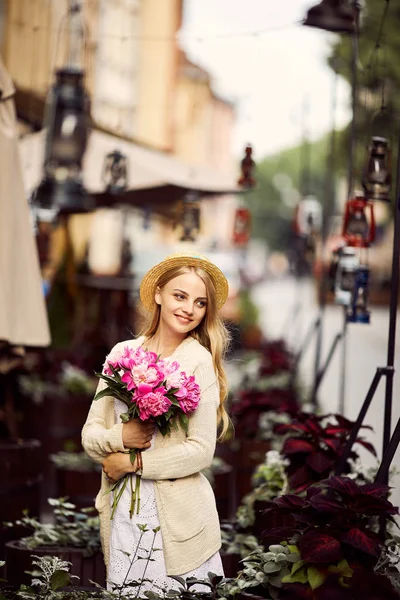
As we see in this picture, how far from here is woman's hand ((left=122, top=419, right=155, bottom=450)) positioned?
400 cm

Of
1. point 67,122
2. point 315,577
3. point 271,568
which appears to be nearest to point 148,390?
point 271,568

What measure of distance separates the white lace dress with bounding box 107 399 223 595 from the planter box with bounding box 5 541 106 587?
39.0 inches

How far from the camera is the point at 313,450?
5.41 metres

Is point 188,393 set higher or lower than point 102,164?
→ lower

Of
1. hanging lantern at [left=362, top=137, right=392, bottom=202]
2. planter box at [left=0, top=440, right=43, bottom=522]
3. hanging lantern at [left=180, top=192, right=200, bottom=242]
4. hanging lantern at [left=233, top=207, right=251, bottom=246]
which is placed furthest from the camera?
hanging lantern at [left=233, top=207, right=251, bottom=246]

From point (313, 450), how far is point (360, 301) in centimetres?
165

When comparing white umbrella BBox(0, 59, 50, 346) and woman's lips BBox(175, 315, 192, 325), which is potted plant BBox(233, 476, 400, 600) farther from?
white umbrella BBox(0, 59, 50, 346)

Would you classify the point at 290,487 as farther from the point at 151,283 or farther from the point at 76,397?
the point at 76,397

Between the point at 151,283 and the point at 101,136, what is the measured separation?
6.50 m

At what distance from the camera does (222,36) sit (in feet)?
24.7

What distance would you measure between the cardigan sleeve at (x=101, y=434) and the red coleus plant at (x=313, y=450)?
1.40 meters

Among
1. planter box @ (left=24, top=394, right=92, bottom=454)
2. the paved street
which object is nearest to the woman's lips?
the paved street

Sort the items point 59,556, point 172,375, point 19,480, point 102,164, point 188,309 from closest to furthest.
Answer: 1. point 172,375
2. point 188,309
3. point 59,556
4. point 19,480
5. point 102,164

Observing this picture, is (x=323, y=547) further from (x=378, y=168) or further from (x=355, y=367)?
(x=355, y=367)
